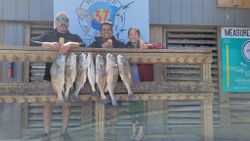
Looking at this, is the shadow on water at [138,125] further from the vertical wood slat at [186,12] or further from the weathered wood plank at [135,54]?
the vertical wood slat at [186,12]

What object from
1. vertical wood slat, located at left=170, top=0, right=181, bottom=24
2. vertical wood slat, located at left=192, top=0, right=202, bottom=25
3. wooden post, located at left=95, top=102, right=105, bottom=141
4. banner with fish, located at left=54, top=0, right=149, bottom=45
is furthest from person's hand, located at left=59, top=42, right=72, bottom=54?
vertical wood slat, located at left=192, top=0, right=202, bottom=25

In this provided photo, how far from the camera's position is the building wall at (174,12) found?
28.2ft

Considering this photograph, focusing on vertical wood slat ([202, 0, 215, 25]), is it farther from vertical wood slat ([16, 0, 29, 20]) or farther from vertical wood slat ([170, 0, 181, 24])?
vertical wood slat ([16, 0, 29, 20])

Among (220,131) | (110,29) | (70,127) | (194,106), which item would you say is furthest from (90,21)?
(220,131)

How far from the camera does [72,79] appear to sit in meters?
6.54

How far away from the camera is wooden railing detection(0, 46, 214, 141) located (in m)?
6.66

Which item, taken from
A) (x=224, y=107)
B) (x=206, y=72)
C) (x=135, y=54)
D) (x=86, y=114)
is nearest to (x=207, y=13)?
(x=224, y=107)

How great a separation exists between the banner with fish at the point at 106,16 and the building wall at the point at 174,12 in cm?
39

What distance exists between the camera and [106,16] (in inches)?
337

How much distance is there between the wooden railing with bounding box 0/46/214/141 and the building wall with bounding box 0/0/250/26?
2.02m

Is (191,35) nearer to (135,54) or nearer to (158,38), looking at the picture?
(158,38)

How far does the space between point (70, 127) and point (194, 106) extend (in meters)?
2.46

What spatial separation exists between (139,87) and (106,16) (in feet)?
7.00

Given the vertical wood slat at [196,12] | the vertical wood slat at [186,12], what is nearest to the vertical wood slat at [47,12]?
the vertical wood slat at [186,12]
